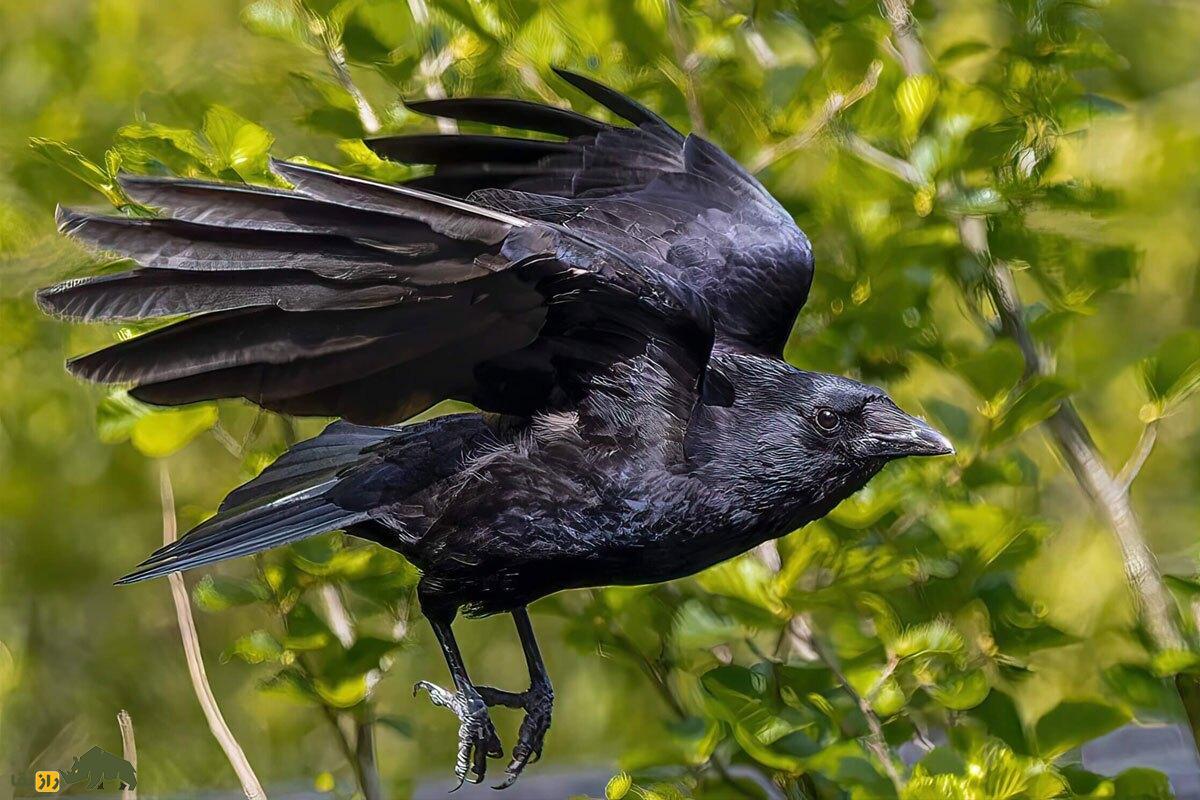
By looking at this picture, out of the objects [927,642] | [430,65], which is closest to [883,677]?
[927,642]

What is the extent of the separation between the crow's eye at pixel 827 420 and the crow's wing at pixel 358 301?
13cm

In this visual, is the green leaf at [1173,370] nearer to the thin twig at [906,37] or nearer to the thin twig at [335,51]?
the thin twig at [906,37]

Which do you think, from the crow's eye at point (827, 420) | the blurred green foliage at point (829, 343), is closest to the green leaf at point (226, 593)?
the blurred green foliage at point (829, 343)

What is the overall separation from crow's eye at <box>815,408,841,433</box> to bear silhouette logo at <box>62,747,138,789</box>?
1.38 metres

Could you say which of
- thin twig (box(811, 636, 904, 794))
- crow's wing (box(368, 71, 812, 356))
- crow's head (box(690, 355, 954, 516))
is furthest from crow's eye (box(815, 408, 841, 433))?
thin twig (box(811, 636, 904, 794))

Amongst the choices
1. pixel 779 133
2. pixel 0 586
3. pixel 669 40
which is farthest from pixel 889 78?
pixel 0 586

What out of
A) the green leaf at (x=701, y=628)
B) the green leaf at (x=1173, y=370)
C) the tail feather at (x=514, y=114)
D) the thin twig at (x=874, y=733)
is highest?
the tail feather at (x=514, y=114)

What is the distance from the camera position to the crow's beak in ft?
4.70

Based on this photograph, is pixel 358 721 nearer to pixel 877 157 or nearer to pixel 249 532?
pixel 249 532

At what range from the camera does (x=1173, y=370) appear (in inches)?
84.7

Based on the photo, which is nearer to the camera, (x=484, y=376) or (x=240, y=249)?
(x=240, y=249)

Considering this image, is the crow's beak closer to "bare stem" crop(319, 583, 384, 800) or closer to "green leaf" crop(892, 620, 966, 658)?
"green leaf" crop(892, 620, 966, 658)

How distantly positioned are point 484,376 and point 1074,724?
1103mm

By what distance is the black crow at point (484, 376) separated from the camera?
128 cm
